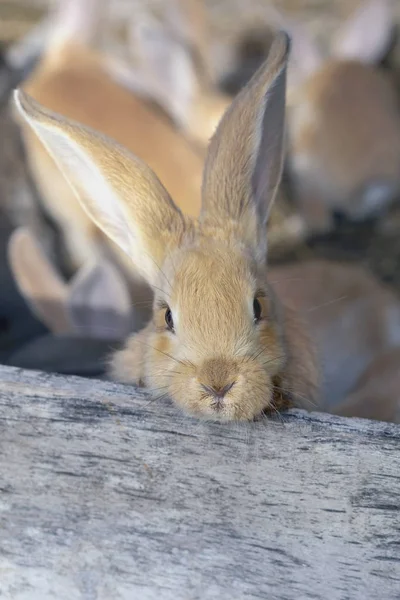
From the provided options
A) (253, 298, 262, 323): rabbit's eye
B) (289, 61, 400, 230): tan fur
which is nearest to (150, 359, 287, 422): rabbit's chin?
(253, 298, 262, 323): rabbit's eye

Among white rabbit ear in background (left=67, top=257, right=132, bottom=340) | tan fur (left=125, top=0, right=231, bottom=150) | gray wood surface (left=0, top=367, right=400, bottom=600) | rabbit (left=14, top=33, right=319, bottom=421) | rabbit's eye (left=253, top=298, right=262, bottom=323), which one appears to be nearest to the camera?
gray wood surface (left=0, top=367, right=400, bottom=600)

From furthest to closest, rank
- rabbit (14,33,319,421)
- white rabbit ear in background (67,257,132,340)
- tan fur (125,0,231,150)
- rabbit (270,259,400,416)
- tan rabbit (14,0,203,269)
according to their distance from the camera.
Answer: tan fur (125,0,231,150), tan rabbit (14,0,203,269), rabbit (270,259,400,416), white rabbit ear in background (67,257,132,340), rabbit (14,33,319,421)

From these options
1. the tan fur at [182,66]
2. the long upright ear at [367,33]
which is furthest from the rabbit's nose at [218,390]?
the long upright ear at [367,33]

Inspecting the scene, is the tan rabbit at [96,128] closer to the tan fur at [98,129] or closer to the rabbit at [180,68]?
the tan fur at [98,129]

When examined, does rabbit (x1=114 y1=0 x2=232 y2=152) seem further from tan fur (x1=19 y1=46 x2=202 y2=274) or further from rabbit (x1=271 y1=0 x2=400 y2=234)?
rabbit (x1=271 y1=0 x2=400 y2=234)

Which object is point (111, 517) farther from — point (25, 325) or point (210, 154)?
point (25, 325)
